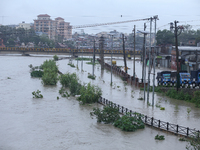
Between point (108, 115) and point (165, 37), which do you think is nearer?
point (108, 115)

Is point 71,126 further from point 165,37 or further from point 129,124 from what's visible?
point 165,37

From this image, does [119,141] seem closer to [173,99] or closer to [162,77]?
[173,99]

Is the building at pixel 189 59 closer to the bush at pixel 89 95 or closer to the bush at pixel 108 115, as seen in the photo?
the bush at pixel 89 95

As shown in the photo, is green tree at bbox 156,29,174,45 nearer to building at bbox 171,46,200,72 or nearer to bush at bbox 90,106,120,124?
building at bbox 171,46,200,72

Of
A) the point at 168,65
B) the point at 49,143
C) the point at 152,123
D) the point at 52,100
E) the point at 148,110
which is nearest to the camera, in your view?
the point at 49,143

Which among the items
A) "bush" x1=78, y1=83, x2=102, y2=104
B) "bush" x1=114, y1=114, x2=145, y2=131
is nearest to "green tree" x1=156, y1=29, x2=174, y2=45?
"bush" x1=78, y1=83, x2=102, y2=104

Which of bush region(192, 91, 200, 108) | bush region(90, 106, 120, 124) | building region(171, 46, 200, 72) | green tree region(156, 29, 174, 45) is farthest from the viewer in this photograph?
green tree region(156, 29, 174, 45)

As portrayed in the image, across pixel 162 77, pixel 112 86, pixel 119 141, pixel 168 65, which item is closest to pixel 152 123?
pixel 119 141

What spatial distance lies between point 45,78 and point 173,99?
17.6 meters

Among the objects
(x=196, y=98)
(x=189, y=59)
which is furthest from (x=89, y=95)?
(x=189, y=59)

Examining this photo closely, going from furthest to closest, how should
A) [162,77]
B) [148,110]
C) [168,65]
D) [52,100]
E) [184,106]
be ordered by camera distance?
[168,65]
[162,77]
[52,100]
[184,106]
[148,110]

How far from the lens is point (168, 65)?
66.4m

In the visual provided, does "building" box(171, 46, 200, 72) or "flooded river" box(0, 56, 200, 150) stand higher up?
"building" box(171, 46, 200, 72)

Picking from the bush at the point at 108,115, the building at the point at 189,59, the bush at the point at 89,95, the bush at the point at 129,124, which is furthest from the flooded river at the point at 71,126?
the building at the point at 189,59
